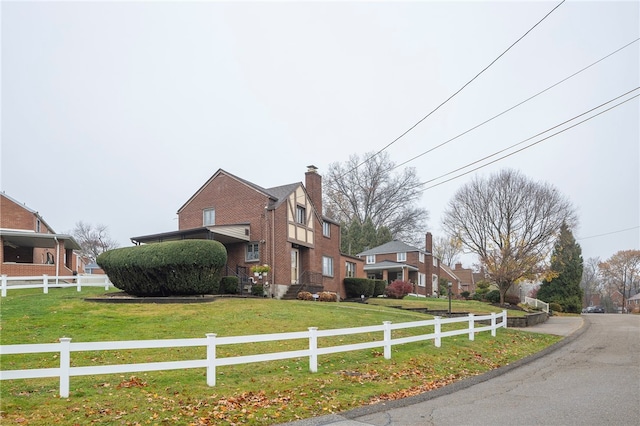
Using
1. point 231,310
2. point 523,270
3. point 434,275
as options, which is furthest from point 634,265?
A: point 231,310

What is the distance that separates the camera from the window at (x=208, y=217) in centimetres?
3216

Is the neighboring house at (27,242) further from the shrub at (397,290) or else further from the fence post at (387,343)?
the fence post at (387,343)

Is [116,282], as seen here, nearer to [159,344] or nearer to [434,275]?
[159,344]

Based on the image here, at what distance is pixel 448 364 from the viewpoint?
1293 cm

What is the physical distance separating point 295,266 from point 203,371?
21337 millimetres

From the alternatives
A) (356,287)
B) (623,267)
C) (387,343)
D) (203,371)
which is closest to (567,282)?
(356,287)

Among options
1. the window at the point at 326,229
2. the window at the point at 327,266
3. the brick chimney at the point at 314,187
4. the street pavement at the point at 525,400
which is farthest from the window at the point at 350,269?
the street pavement at the point at 525,400

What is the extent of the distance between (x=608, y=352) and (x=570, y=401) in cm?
878

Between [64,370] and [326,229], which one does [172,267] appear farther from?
[326,229]

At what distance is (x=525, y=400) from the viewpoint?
9258mm

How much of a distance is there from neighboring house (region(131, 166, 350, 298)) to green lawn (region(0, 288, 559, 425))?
374 inches

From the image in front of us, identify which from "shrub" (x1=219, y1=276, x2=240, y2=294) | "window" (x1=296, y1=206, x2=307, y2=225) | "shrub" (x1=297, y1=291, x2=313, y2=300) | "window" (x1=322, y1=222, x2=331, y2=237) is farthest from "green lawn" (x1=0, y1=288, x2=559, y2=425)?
"window" (x1=322, y1=222, x2=331, y2=237)

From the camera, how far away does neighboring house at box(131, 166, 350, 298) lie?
2891 cm

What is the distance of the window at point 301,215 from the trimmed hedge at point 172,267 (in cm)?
1015
